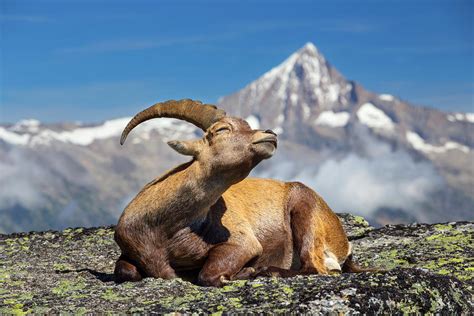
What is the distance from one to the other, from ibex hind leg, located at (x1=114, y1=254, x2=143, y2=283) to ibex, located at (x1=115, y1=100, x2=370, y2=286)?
21 mm

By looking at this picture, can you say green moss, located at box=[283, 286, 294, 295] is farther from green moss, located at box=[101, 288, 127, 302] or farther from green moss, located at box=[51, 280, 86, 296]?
green moss, located at box=[51, 280, 86, 296]

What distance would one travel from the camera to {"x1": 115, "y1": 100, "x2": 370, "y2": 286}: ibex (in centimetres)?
1642

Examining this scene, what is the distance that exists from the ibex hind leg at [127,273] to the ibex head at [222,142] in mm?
2676

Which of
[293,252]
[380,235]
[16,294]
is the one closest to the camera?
[16,294]

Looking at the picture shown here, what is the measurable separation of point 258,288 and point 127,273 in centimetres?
403

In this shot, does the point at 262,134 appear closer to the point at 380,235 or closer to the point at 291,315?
the point at 291,315

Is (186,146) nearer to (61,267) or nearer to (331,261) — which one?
(331,261)

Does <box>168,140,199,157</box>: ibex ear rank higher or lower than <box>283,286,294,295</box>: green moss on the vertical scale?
higher

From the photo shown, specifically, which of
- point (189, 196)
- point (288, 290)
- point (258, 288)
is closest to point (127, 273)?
point (189, 196)

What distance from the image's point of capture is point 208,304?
13.2 meters

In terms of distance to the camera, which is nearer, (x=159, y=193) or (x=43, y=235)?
(x=159, y=193)

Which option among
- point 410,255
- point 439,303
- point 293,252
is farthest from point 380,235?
point 439,303

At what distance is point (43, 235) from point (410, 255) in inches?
444

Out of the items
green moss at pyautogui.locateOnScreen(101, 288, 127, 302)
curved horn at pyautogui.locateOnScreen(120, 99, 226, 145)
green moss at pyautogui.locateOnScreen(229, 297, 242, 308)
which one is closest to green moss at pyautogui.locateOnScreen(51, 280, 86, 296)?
green moss at pyautogui.locateOnScreen(101, 288, 127, 302)
